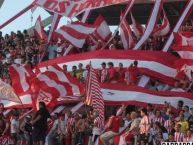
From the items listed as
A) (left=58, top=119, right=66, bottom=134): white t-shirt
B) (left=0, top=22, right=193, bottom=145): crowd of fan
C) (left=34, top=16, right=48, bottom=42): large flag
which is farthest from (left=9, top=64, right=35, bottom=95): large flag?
(left=34, top=16, right=48, bottom=42): large flag

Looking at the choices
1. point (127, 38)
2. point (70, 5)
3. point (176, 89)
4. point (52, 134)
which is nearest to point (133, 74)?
point (176, 89)

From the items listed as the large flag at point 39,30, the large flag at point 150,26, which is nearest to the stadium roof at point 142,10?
the large flag at point 150,26

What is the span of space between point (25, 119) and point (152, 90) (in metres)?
4.26

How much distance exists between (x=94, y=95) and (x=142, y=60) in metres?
4.72

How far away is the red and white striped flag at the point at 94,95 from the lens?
2648 centimetres

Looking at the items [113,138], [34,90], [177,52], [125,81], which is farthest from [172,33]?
[113,138]

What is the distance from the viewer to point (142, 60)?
31016 millimetres

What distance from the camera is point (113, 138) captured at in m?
25.2

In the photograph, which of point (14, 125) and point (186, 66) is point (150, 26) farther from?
point (14, 125)

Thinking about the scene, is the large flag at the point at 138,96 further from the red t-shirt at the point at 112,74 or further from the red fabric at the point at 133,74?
the red fabric at the point at 133,74

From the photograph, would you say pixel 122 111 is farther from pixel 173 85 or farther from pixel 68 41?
pixel 68 41

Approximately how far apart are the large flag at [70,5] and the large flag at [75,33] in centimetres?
66

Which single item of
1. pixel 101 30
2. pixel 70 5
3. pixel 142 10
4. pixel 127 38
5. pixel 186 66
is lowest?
pixel 186 66

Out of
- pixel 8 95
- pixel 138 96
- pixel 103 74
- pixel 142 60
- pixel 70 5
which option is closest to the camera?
pixel 138 96
